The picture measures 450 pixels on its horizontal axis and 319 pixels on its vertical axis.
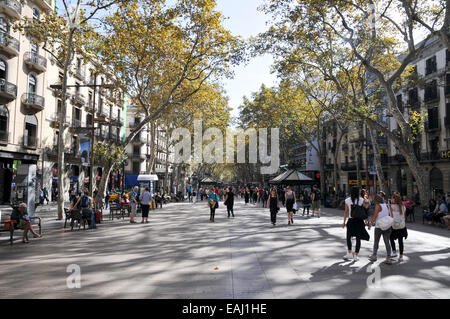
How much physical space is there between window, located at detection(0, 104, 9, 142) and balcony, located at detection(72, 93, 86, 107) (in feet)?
24.5

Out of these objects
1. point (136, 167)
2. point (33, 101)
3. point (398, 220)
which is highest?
point (33, 101)

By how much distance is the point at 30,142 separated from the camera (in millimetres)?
24016

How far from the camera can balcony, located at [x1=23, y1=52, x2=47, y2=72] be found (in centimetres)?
2284

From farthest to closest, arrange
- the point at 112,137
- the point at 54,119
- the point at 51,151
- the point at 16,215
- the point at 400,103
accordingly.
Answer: the point at 112,137 < the point at 400,103 < the point at 54,119 < the point at 51,151 < the point at 16,215

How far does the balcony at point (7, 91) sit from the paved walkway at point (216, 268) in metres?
15.4

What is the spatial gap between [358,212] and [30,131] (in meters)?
24.9

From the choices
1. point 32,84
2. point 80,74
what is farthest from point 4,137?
point 80,74

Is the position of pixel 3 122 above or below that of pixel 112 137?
below

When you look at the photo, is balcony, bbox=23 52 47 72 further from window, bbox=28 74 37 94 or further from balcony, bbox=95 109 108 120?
balcony, bbox=95 109 108 120

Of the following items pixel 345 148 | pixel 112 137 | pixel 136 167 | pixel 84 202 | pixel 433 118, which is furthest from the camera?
pixel 136 167

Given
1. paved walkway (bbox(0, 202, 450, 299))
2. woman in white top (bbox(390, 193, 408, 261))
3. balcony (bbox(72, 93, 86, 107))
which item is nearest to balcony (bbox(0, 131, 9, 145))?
A: balcony (bbox(72, 93, 86, 107))

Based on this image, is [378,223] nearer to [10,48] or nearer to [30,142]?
[10,48]

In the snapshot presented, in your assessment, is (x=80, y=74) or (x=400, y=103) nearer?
(x=80, y=74)
